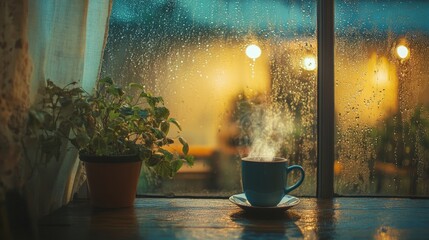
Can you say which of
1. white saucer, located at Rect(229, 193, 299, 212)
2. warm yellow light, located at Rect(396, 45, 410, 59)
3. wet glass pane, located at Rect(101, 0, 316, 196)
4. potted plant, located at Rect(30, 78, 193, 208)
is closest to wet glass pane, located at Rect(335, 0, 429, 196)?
warm yellow light, located at Rect(396, 45, 410, 59)

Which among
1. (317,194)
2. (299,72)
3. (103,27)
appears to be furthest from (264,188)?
(103,27)

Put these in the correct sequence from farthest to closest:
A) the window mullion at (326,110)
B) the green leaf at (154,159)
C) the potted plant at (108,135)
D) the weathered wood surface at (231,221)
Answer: the window mullion at (326,110) < the green leaf at (154,159) < the potted plant at (108,135) < the weathered wood surface at (231,221)

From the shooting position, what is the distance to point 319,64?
53.1 inches

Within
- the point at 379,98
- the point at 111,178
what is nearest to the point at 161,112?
the point at 111,178

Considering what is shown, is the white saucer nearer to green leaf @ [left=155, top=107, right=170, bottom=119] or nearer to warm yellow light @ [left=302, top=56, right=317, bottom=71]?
green leaf @ [left=155, top=107, right=170, bottom=119]

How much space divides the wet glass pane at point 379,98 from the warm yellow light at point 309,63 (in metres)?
0.07

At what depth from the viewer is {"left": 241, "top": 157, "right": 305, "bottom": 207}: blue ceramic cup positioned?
1.05 meters

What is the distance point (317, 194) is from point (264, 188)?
0.37 m

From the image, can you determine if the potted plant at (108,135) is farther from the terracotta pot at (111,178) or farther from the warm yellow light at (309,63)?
the warm yellow light at (309,63)

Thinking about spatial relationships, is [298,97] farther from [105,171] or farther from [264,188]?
[105,171]

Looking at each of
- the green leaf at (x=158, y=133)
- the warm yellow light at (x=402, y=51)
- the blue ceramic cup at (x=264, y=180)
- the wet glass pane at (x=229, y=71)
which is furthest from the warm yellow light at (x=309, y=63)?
the green leaf at (x=158, y=133)

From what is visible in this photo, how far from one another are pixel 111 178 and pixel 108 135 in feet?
0.38

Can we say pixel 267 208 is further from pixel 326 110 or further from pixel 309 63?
pixel 309 63

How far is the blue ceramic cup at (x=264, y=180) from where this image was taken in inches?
41.2
